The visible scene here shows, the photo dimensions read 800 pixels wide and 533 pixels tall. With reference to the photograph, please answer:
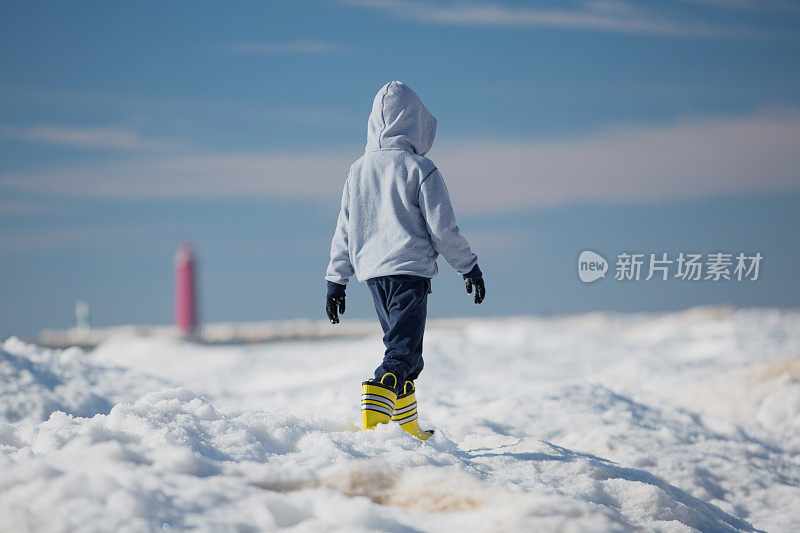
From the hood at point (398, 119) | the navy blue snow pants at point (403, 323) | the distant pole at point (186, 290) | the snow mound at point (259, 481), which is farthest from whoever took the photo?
the distant pole at point (186, 290)

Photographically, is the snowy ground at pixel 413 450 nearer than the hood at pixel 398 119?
Yes

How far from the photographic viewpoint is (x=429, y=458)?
119 inches

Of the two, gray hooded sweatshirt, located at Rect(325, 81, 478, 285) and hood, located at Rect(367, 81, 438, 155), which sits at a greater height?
hood, located at Rect(367, 81, 438, 155)

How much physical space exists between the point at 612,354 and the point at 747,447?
6.70 meters

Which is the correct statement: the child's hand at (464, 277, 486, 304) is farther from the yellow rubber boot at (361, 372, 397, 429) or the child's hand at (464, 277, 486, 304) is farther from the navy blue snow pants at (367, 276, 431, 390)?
the yellow rubber boot at (361, 372, 397, 429)

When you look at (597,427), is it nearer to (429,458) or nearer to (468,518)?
(429,458)

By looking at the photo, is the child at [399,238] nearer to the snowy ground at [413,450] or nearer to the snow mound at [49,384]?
the snowy ground at [413,450]

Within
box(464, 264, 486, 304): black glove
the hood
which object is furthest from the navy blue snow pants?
the hood

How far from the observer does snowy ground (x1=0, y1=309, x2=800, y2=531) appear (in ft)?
7.63

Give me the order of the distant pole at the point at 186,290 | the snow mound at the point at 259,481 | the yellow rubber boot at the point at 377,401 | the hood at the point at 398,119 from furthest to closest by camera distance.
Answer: the distant pole at the point at 186,290, the hood at the point at 398,119, the yellow rubber boot at the point at 377,401, the snow mound at the point at 259,481

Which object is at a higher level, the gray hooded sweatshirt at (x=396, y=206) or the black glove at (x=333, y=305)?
the gray hooded sweatshirt at (x=396, y=206)

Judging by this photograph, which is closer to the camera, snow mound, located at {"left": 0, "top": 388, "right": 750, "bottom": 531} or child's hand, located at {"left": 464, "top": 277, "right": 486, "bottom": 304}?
snow mound, located at {"left": 0, "top": 388, "right": 750, "bottom": 531}

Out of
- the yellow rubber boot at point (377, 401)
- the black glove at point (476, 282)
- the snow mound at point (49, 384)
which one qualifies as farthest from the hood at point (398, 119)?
the snow mound at point (49, 384)

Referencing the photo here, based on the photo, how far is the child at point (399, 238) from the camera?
3641mm
